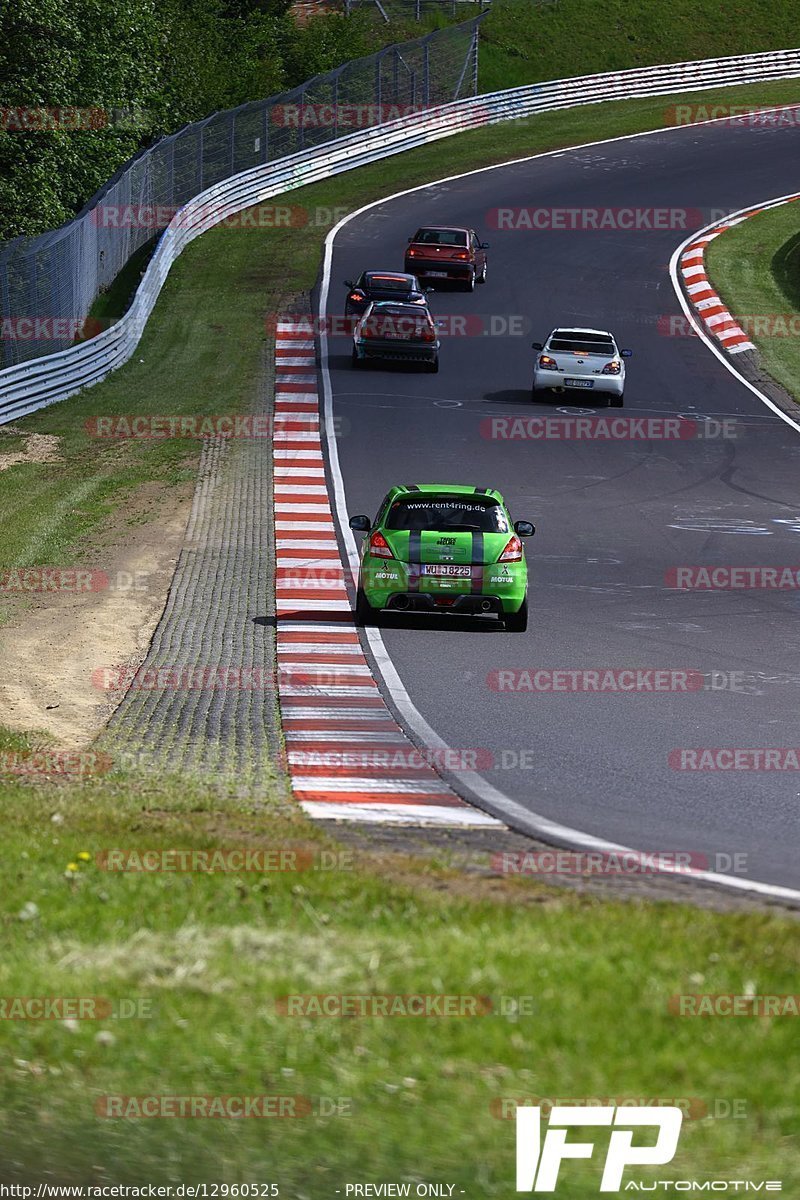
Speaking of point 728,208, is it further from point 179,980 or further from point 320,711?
point 179,980

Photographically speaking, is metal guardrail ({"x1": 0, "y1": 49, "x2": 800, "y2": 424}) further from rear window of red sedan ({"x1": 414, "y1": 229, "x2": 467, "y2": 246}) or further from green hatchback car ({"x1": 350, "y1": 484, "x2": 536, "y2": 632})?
green hatchback car ({"x1": 350, "y1": 484, "x2": 536, "y2": 632})

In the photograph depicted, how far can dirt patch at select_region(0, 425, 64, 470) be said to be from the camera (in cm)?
2772

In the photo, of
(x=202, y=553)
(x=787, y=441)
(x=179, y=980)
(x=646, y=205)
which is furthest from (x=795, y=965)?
(x=646, y=205)

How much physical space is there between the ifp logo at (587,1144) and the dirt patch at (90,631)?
7454mm

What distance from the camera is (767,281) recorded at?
44688 mm

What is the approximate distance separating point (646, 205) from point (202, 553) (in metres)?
35.4

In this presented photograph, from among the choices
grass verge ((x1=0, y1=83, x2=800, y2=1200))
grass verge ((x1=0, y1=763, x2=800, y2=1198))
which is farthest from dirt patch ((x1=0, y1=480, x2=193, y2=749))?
grass verge ((x1=0, y1=763, x2=800, y2=1198))

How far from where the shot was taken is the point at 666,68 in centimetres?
6950

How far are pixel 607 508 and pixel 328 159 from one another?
117 feet

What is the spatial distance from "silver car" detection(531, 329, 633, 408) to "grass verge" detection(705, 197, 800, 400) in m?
4.23

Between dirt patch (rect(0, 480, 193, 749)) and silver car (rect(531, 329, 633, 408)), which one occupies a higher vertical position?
silver car (rect(531, 329, 633, 408))

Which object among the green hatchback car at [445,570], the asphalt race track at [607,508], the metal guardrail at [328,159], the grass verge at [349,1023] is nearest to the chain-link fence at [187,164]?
the metal guardrail at [328,159]

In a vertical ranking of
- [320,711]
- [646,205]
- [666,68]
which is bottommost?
[320,711]

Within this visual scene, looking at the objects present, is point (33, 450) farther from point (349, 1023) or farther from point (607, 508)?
point (349, 1023)
